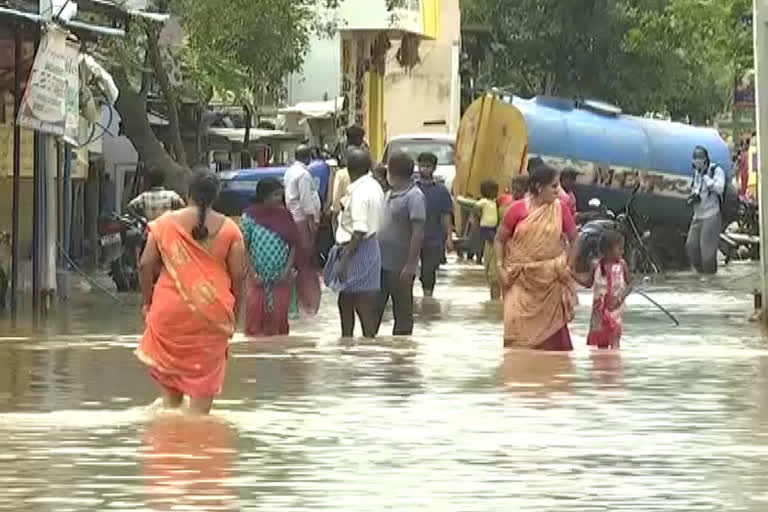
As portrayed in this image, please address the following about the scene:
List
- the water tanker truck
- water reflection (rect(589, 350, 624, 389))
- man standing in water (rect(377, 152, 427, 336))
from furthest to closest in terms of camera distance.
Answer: the water tanker truck, man standing in water (rect(377, 152, 427, 336)), water reflection (rect(589, 350, 624, 389))

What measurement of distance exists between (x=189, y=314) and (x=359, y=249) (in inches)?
211

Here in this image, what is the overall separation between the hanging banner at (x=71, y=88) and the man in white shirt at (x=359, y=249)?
424 cm

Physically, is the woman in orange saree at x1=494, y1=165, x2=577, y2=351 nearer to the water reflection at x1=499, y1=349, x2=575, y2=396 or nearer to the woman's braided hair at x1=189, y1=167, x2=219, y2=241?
the water reflection at x1=499, y1=349, x2=575, y2=396

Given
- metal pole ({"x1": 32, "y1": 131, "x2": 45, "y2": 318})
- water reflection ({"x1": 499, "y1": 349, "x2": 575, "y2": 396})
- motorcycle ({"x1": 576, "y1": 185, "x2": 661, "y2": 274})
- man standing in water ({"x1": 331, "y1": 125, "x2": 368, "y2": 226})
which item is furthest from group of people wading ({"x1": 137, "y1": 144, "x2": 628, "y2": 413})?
motorcycle ({"x1": 576, "y1": 185, "x2": 661, "y2": 274})

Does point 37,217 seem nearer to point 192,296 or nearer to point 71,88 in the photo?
point 71,88

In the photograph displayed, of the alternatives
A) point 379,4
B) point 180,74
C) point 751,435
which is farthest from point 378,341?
point 379,4

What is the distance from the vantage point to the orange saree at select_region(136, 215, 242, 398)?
41.3 ft

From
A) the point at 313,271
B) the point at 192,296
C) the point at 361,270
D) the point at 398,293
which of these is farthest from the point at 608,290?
the point at 192,296

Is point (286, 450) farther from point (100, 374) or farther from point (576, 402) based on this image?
point (100, 374)

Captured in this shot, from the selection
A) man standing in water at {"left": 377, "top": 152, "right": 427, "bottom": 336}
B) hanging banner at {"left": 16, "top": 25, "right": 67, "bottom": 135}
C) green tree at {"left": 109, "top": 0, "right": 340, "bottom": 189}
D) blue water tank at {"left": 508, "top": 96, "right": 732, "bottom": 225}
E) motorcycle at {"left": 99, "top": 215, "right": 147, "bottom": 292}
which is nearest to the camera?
man standing in water at {"left": 377, "top": 152, "right": 427, "bottom": 336}

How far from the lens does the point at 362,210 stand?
17969 mm

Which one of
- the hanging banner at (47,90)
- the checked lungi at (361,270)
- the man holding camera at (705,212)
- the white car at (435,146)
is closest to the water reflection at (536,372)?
the checked lungi at (361,270)

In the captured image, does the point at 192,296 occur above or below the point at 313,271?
above

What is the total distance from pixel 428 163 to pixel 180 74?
9.24 meters
